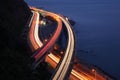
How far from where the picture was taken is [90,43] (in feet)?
309

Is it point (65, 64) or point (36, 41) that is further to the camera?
point (36, 41)

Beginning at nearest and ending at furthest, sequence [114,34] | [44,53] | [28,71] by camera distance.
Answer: [28,71]
[44,53]
[114,34]

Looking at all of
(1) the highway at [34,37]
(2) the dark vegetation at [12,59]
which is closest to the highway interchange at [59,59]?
(1) the highway at [34,37]

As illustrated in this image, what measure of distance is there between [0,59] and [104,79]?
19.0 m

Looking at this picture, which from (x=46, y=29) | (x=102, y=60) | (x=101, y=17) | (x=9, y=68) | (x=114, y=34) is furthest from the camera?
(x=101, y=17)

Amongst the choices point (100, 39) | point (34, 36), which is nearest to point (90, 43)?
point (100, 39)

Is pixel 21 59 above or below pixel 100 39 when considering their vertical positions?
above

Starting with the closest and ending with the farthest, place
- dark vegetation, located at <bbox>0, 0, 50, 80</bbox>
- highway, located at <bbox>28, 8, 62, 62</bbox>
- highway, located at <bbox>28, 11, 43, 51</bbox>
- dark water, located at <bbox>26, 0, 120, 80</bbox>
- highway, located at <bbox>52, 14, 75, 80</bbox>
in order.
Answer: dark vegetation, located at <bbox>0, 0, 50, 80</bbox> → highway, located at <bbox>52, 14, 75, 80</bbox> → highway, located at <bbox>28, 8, 62, 62</bbox> → highway, located at <bbox>28, 11, 43, 51</bbox> → dark water, located at <bbox>26, 0, 120, 80</bbox>

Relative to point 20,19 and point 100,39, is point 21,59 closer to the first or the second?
point 20,19

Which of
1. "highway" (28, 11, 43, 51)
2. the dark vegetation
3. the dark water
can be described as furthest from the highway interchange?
the dark water

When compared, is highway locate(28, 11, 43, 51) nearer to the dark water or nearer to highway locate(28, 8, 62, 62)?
highway locate(28, 8, 62, 62)

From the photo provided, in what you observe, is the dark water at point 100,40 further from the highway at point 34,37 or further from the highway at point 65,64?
the highway at point 34,37

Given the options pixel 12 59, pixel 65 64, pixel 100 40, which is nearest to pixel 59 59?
pixel 65 64

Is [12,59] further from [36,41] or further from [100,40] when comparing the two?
[100,40]
